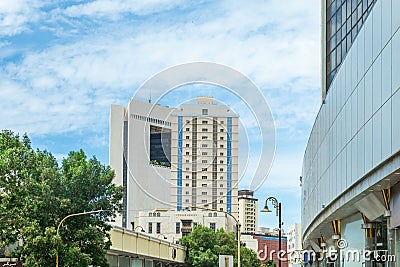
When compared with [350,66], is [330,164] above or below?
below

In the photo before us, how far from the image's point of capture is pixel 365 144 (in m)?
20.4

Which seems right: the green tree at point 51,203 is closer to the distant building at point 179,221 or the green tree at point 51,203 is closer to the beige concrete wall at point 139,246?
the beige concrete wall at point 139,246

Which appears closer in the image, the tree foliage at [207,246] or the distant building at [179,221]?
the tree foliage at [207,246]

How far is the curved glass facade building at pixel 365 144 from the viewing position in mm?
17266

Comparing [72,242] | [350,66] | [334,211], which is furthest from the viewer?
[72,242]

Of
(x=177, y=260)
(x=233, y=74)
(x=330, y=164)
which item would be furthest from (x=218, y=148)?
(x=330, y=164)

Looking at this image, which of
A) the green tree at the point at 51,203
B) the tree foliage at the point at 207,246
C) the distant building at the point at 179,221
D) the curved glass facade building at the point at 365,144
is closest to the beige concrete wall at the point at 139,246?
the tree foliage at the point at 207,246

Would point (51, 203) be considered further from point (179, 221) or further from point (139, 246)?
point (179, 221)

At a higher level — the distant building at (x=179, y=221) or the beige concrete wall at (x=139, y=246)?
the distant building at (x=179, y=221)

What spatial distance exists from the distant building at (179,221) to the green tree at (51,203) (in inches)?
4479

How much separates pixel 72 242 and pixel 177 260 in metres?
40.6

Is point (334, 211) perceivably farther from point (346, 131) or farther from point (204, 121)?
point (204, 121)

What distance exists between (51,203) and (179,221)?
122m

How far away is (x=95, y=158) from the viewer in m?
46.5
